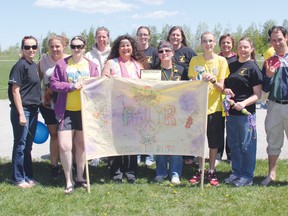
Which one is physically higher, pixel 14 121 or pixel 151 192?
pixel 14 121

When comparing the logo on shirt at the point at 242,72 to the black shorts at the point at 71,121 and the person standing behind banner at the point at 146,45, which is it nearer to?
the person standing behind banner at the point at 146,45

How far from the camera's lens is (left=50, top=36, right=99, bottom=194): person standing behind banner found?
570cm

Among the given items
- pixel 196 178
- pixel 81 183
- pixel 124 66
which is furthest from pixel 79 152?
pixel 196 178

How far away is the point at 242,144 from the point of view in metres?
6.00

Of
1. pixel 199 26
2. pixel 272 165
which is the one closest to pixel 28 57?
pixel 272 165

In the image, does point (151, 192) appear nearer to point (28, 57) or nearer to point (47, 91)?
point (47, 91)

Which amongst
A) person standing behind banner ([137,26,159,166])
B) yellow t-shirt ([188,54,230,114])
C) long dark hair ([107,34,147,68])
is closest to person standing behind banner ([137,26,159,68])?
person standing behind banner ([137,26,159,166])

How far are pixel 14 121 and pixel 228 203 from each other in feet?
10.5

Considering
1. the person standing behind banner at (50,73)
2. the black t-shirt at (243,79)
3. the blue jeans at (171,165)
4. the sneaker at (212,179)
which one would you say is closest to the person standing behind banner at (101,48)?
the person standing behind banner at (50,73)

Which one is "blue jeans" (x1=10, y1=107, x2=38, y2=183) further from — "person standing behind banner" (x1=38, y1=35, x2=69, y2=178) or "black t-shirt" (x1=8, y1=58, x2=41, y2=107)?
"person standing behind banner" (x1=38, y1=35, x2=69, y2=178)

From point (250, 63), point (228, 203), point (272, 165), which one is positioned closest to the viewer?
point (228, 203)

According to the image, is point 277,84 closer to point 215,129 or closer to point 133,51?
point 215,129

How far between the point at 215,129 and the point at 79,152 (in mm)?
2032

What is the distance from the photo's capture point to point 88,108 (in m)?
5.83
